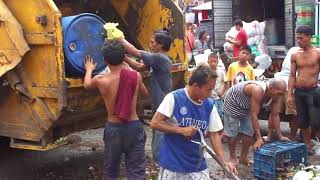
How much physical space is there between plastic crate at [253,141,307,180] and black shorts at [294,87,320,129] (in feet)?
3.06

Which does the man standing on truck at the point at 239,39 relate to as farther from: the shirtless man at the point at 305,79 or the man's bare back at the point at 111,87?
the man's bare back at the point at 111,87

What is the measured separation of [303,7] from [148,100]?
420 centimetres

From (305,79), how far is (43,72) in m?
3.06

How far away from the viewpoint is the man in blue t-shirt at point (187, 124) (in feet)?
11.1

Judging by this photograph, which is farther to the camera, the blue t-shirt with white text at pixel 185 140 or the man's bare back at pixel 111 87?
the man's bare back at pixel 111 87

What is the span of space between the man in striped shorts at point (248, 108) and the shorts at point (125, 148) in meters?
1.42

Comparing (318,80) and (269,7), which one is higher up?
(269,7)

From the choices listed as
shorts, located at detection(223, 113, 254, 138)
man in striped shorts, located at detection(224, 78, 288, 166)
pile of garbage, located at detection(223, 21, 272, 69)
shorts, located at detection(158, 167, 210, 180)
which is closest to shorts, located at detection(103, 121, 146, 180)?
shorts, located at detection(158, 167, 210, 180)

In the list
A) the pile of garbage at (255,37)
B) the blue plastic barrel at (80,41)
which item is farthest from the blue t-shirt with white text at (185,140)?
the pile of garbage at (255,37)

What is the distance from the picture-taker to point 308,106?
19.6 ft

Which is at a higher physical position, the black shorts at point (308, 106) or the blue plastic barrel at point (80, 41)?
the blue plastic barrel at point (80, 41)

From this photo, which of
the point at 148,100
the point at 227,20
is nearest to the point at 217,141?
the point at 148,100

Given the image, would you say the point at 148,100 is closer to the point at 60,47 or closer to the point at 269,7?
the point at 60,47

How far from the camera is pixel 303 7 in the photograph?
8742mm
